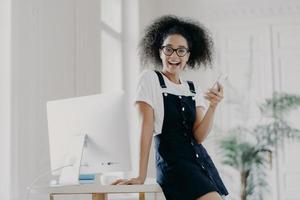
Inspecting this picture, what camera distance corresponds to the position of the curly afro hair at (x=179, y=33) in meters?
2.21

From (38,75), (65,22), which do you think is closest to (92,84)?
(65,22)

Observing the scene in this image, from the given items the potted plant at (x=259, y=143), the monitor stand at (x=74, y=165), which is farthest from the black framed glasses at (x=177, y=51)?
the potted plant at (x=259, y=143)

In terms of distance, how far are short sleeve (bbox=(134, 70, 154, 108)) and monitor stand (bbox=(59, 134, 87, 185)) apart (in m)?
0.31

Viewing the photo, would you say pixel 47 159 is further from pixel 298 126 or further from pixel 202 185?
pixel 298 126

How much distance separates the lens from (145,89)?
2000 mm

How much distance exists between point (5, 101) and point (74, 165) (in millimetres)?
591

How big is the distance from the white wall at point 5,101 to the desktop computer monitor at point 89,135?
13.5 inches

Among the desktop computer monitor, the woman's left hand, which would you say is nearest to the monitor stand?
the desktop computer monitor

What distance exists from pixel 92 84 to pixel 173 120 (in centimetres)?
152

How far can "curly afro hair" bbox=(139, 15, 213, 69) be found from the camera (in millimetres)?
2215

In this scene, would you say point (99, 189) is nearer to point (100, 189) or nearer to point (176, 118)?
point (100, 189)

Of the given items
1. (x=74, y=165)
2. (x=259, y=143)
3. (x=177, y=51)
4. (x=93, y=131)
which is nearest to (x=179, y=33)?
(x=177, y=51)

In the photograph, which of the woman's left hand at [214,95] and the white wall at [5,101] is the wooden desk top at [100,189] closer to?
the woman's left hand at [214,95]

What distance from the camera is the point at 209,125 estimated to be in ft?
6.73
